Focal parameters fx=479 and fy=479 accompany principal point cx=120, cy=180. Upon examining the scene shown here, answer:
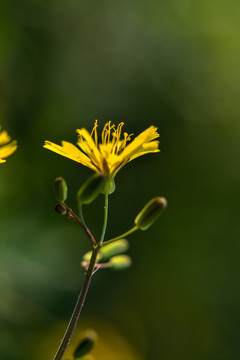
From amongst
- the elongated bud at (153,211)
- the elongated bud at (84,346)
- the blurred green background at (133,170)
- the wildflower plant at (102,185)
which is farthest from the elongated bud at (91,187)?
the blurred green background at (133,170)

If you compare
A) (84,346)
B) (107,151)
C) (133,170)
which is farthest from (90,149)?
(133,170)

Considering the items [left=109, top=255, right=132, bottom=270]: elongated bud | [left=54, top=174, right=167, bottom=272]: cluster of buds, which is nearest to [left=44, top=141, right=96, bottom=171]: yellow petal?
[left=54, top=174, right=167, bottom=272]: cluster of buds

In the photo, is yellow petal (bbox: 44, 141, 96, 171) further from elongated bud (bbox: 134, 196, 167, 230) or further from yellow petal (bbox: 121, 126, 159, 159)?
elongated bud (bbox: 134, 196, 167, 230)

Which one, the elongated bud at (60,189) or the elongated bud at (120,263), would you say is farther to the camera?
the elongated bud at (120,263)

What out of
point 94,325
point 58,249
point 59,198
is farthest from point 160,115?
point 59,198

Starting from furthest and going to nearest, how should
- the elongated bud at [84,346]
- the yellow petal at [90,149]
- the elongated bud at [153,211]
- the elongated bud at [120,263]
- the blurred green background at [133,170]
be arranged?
the blurred green background at [133,170] → the elongated bud at [120,263] → the yellow petal at [90,149] → the elongated bud at [153,211] → the elongated bud at [84,346]

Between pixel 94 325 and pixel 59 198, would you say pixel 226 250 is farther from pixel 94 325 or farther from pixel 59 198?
pixel 59 198

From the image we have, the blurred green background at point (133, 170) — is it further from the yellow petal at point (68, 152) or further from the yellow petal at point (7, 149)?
the yellow petal at point (7, 149)

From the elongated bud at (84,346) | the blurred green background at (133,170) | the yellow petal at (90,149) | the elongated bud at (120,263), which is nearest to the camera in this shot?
the elongated bud at (84,346)
